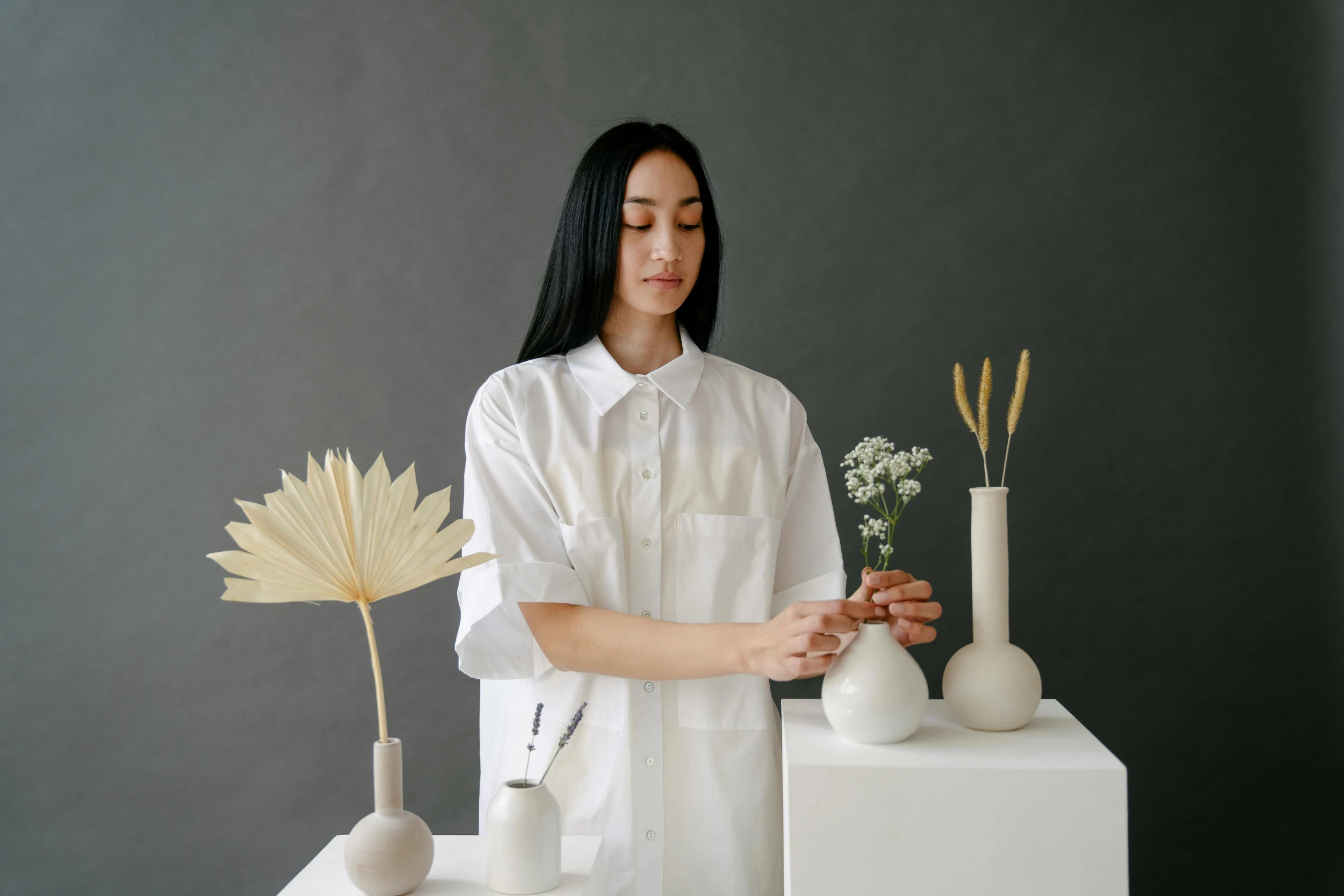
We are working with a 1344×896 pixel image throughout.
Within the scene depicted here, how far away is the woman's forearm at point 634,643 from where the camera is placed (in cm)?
132

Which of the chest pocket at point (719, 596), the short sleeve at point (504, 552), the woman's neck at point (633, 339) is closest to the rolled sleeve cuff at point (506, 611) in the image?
the short sleeve at point (504, 552)

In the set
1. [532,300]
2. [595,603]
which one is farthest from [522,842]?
[532,300]

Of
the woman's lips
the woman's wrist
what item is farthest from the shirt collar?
the woman's wrist

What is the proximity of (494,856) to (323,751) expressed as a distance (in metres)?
1.31

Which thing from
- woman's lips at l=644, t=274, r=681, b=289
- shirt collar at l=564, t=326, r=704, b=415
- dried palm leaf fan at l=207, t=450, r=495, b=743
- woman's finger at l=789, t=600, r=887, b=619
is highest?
woman's lips at l=644, t=274, r=681, b=289

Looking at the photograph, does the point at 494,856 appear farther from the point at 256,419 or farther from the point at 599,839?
the point at 256,419

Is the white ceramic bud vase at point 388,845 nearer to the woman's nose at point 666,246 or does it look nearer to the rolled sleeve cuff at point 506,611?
the rolled sleeve cuff at point 506,611

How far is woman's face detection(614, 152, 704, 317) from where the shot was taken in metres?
1.53

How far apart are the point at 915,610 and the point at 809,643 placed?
0.58 feet

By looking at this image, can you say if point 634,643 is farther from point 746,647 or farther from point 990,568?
point 990,568

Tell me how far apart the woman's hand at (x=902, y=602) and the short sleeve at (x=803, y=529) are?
0.92 feet

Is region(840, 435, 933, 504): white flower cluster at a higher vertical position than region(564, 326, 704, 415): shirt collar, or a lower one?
lower

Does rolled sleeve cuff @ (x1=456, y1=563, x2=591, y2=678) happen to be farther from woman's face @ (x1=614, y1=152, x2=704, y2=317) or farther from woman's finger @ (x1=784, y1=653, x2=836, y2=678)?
woman's face @ (x1=614, y1=152, x2=704, y2=317)

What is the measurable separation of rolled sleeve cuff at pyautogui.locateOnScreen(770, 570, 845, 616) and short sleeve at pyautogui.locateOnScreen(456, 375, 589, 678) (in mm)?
357
